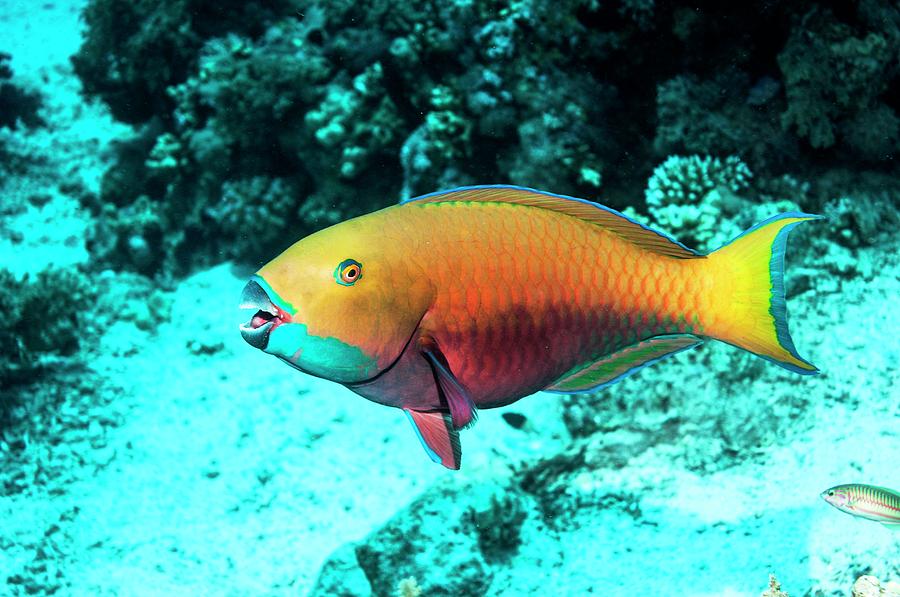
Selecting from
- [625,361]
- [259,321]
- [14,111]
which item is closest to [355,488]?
[625,361]

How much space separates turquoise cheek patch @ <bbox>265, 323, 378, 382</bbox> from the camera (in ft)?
4.29

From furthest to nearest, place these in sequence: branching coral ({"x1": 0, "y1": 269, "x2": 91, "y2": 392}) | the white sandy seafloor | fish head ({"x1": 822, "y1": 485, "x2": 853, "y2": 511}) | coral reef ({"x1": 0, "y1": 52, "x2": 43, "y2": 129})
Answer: coral reef ({"x1": 0, "y1": 52, "x2": 43, "y2": 129})
branching coral ({"x1": 0, "y1": 269, "x2": 91, "y2": 392})
the white sandy seafloor
fish head ({"x1": 822, "y1": 485, "x2": 853, "y2": 511})

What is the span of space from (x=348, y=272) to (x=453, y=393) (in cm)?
41

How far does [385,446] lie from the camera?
4094 millimetres

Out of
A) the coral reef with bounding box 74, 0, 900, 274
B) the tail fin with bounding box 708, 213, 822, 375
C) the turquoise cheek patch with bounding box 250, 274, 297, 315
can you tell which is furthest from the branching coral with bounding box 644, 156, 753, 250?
the turquoise cheek patch with bounding box 250, 274, 297, 315

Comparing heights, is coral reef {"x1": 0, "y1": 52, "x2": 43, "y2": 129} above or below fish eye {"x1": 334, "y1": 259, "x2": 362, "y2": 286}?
above

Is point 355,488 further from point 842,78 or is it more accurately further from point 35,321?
point 842,78

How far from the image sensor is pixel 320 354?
134 cm

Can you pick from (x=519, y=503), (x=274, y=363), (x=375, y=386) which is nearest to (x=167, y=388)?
(x=274, y=363)

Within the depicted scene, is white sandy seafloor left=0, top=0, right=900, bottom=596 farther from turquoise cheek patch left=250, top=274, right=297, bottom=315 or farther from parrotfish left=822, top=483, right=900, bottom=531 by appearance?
turquoise cheek patch left=250, top=274, right=297, bottom=315

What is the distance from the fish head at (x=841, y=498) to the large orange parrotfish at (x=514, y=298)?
4.94ft

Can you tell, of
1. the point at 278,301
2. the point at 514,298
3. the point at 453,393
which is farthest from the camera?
the point at 514,298

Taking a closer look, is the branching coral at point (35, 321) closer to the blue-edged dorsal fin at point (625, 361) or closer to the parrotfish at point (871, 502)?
the blue-edged dorsal fin at point (625, 361)

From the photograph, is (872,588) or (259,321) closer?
(259,321)
